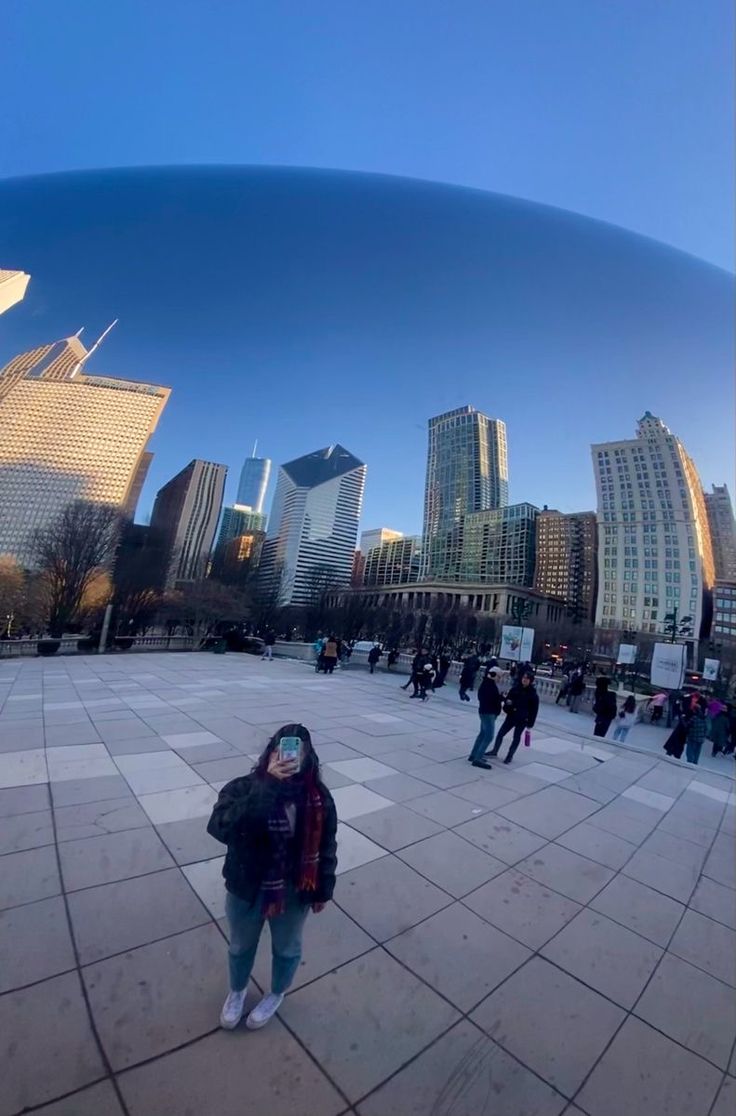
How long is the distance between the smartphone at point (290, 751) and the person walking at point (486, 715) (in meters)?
4.42

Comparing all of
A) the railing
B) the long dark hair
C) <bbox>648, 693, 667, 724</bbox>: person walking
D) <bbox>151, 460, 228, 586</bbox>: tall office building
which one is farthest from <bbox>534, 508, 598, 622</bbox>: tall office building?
the railing

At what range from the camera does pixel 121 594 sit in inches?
902

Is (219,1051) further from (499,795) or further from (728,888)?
(728,888)

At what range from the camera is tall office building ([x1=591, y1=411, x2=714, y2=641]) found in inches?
228

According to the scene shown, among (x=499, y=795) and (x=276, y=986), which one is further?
(x=499, y=795)

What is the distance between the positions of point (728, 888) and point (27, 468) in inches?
337

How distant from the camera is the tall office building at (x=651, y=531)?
19.0ft

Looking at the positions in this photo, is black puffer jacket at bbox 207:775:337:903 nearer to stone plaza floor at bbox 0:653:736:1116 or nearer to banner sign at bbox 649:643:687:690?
stone plaza floor at bbox 0:653:736:1116

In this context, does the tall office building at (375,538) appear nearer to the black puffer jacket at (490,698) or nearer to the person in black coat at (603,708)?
the black puffer jacket at (490,698)

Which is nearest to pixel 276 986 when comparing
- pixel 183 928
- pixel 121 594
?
pixel 183 928

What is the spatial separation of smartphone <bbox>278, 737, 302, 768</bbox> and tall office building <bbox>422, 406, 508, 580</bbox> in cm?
671

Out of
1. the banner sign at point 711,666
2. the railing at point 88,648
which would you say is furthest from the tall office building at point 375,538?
the banner sign at point 711,666

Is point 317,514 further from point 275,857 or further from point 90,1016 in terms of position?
point 90,1016

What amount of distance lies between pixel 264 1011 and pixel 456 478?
787 centimetres
